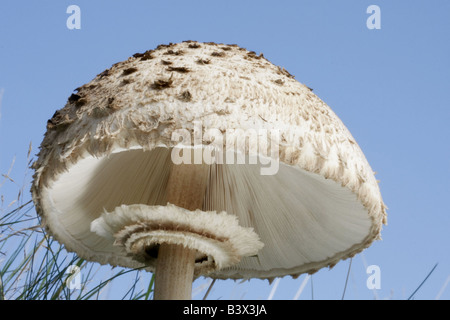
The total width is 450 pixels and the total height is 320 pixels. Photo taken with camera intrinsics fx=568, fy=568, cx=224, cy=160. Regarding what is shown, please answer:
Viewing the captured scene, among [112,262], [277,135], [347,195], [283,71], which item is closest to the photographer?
[277,135]

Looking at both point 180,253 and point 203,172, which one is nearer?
point 180,253

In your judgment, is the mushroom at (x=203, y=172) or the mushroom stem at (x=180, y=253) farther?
the mushroom stem at (x=180, y=253)

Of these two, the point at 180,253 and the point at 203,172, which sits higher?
the point at 203,172

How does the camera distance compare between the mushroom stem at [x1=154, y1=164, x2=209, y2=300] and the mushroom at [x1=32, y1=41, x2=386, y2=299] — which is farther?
the mushroom stem at [x1=154, y1=164, x2=209, y2=300]

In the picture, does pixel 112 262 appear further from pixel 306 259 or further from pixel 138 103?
pixel 138 103
